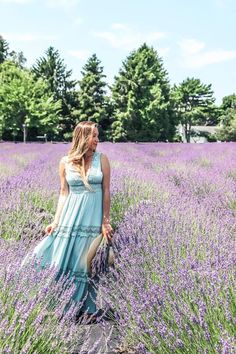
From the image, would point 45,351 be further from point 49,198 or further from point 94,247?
point 49,198

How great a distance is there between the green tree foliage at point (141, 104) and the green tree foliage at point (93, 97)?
1.19 m

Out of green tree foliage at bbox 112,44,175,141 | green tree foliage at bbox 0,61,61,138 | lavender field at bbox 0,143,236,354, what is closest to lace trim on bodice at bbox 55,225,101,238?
lavender field at bbox 0,143,236,354

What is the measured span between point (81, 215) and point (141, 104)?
5178cm

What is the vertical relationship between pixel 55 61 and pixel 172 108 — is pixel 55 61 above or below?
above

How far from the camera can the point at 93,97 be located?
182ft

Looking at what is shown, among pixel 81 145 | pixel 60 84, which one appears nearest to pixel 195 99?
pixel 60 84

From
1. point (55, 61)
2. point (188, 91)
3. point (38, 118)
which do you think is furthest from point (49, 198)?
point (188, 91)

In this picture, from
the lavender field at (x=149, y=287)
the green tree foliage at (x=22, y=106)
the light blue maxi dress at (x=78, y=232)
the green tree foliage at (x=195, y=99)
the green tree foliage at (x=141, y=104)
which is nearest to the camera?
the lavender field at (x=149, y=287)

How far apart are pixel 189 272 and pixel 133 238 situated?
4.45 ft

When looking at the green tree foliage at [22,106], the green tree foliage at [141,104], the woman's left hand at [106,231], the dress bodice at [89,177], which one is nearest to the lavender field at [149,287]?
the woman's left hand at [106,231]

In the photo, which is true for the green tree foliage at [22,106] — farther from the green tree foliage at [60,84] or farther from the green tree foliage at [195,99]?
the green tree foliage at [195,99]

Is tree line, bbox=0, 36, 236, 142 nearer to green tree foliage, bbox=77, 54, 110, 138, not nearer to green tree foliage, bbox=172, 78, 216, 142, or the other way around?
green tree foliage, bbox=77, 54, 110, 138

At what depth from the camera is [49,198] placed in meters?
6.57

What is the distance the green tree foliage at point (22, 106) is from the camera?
1829 inches
